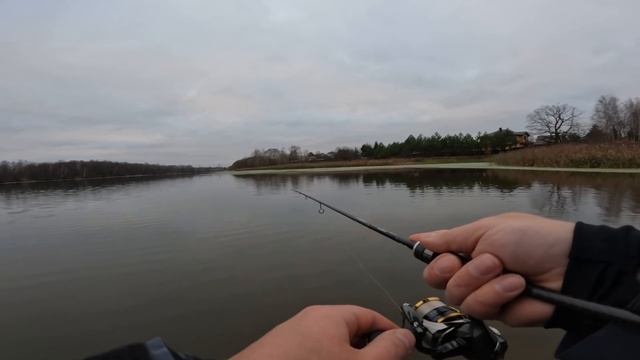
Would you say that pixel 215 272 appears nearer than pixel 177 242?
Yes

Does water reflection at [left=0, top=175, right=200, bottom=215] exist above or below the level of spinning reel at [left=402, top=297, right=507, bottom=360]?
below

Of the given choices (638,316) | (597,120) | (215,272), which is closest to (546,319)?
(638,316)

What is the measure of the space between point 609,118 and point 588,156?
59038mm

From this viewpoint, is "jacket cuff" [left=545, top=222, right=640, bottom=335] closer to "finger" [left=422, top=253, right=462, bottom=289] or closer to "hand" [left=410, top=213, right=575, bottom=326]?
"hand" [left=410, top=213, right=575, bottom=326]

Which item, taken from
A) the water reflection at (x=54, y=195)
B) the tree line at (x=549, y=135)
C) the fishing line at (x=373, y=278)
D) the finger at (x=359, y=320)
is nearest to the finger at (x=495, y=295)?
the finger at (x=359, y=320)

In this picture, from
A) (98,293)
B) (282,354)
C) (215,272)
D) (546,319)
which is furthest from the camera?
(215,272)

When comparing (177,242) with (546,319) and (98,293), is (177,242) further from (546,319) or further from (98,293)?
(546,319)

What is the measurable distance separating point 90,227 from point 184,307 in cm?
1264

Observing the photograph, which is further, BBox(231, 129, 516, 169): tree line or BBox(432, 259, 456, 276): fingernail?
BBox(231, 129, 516, 169): tree line

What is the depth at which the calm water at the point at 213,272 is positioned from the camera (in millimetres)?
6449

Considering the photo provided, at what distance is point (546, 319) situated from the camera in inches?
59.9

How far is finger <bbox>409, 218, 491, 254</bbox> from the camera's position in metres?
1.74

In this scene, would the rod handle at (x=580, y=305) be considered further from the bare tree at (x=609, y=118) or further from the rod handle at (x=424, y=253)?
the bare tree at (x=609, y=118)

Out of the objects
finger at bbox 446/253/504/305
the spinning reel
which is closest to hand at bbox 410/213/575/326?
finger at bbox 446/253/504/305
